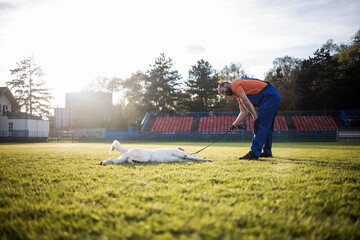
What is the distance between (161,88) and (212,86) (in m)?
8.26

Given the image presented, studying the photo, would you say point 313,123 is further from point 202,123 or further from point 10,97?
point 10,97

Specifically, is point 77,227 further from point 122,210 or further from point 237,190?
point 237,190

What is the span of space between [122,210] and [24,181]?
201 centimetres

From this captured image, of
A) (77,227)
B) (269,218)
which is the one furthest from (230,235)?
(77,227)

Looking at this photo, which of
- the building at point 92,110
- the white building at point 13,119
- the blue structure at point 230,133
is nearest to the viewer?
the blue structure at point 230,133

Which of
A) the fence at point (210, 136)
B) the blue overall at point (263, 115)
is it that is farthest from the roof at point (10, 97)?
the blue overall at point (263, 115)

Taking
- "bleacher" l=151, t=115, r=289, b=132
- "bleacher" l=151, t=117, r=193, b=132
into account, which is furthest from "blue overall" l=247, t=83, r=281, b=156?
"bleacher" l=151, t=117, r=193, b=132

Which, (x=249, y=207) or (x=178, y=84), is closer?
(x=249, y=207)

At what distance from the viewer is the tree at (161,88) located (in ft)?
108

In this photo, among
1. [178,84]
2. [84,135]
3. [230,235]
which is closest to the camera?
[230,235]

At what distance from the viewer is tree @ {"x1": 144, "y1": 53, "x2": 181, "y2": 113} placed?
33062 mm

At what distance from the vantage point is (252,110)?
183 inches

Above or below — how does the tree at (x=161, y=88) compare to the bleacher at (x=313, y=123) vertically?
above

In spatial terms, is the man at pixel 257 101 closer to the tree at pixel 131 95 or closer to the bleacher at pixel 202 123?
the bleacher at pixel 202 123
